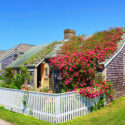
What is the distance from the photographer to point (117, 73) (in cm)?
1171

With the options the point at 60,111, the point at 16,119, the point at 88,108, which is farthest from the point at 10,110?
the point at 88,108

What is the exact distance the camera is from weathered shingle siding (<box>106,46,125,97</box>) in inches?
431

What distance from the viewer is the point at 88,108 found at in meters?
8.88

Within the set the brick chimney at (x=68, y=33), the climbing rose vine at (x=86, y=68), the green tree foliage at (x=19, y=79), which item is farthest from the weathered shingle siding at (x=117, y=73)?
the brick chimney at (x=68, y=33)

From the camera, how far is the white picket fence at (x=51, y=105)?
728 centimetres

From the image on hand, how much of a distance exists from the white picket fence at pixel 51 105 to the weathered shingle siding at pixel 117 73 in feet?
7.81

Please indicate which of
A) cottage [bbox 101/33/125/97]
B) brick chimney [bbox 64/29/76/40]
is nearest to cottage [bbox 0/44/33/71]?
brick chimney [bbox 64/29/76/40]

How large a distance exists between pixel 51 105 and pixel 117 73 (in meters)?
6.32

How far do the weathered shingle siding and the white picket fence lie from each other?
93.7 inches

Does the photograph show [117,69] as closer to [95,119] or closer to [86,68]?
[86,68]

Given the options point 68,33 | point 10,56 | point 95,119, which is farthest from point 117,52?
point 10,56

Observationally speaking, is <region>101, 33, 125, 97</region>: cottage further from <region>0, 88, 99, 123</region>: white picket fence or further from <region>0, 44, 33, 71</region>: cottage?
<region>0, 44, 33, 71</region>: cottage

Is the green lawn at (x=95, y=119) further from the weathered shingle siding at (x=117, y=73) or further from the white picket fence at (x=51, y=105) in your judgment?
the weathered shingle siding at (x=117, y=73)

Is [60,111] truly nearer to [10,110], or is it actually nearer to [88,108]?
[88,108]
